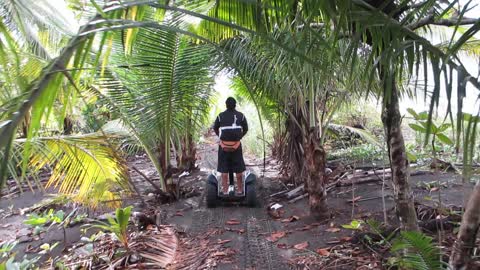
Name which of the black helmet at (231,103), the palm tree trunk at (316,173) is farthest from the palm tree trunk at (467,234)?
the black helmet at (231,103)

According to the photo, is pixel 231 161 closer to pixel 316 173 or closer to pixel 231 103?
pixel 231 103

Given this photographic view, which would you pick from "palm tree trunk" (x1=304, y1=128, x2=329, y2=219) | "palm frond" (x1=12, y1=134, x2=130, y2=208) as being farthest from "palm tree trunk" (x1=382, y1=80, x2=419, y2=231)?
"palm frond" (x1=12, y1=134, x2=130, y2=208)

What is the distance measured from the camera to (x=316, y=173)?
444 cm

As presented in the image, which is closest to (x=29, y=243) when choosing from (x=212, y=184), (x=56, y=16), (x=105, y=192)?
(x=105, y=192)

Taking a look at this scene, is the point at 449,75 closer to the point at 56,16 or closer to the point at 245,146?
the point at 56,16

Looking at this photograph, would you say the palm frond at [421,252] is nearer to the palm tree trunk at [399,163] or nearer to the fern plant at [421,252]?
the fern plant at [421,252]

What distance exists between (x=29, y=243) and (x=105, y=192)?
130 centimetres

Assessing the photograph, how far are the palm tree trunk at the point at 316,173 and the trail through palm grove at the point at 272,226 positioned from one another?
0.47 feet

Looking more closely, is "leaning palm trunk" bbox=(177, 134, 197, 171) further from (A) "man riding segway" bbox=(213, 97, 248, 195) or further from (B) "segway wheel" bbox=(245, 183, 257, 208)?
(B) "segway wheel" bbox=(245, 183, 257, 208)

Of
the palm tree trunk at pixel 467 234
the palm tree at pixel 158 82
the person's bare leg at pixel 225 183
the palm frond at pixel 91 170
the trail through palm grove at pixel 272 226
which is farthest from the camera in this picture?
the person's bare leg at pixel 225 183

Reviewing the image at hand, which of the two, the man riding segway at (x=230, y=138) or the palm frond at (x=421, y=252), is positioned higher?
the man riding segway at (x=230, y=138)

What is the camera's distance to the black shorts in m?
5.42

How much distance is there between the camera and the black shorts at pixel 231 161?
5418mm

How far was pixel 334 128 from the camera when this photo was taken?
7.17 meters
